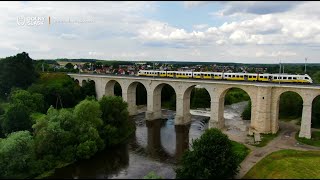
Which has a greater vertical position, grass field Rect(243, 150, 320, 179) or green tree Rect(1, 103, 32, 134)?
green tree Rect(1, 103, 32, 134)

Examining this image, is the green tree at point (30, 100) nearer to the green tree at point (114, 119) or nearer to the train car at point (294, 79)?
the green tree at point (114, 119)

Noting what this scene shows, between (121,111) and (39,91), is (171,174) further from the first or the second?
(39,91)

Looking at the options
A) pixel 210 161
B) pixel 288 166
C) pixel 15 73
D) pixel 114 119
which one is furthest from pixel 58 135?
pixel 15 73

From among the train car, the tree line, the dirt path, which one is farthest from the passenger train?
the tree line

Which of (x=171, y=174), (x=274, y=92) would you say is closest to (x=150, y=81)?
(x=274, y=92)

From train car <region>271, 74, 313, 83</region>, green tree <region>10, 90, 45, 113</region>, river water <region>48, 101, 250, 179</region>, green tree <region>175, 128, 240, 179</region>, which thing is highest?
train car <region>271, 74, 313, 83</region>

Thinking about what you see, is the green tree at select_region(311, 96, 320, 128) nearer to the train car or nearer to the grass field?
the train car
